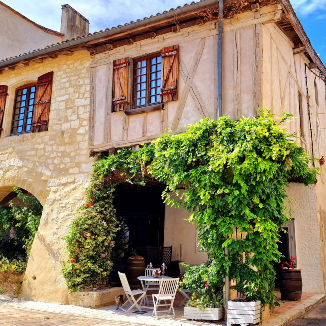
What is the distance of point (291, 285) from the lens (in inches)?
267

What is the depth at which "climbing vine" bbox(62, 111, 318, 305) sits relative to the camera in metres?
5.14

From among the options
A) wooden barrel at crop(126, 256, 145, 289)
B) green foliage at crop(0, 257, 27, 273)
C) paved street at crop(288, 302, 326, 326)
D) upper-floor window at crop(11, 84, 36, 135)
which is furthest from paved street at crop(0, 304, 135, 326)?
upper-floor window at crop(11, 84, 36, 135)

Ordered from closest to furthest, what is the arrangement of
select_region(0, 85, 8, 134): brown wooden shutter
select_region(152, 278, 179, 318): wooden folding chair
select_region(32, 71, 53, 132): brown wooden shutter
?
select_region(152, 278, 179, 318): wooden folding chair
select_region(32, 71, 53, 132): brown wooden shutter
select_region(0, 85, 8, 134): brown wooden shutter

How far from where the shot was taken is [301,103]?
8.48 meters

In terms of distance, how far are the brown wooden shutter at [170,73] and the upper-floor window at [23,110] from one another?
3.74 meters

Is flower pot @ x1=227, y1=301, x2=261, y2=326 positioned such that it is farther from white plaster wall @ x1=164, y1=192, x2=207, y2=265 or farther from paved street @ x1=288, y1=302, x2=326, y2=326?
white plaster wall @ x1=164, y1=192, x2=207, y2=265

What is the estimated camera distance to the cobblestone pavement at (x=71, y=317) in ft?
17.3

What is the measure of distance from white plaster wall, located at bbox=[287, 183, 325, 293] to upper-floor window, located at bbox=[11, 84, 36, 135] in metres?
6.27

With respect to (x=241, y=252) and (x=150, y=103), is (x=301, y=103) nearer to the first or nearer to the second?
(x=150, y=103)

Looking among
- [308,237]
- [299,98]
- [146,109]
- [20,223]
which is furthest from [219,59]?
[20,223]

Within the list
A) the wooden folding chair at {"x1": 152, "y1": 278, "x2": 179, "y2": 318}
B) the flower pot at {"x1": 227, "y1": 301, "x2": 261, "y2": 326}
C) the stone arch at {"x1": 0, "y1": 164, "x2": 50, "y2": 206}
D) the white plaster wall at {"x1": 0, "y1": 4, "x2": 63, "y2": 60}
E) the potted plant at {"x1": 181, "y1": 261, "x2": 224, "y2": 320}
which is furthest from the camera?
the white plaster wall at {"x1": 0, "y1": 4, "x2": 63, "y2": 60}

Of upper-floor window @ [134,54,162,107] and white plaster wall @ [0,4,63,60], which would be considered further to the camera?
white plaster wall @ [0,4,63,60]

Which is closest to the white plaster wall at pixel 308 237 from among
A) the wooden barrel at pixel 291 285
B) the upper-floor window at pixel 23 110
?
the wooden barrel at pixel 291 285

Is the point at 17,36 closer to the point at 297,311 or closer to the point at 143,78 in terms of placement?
the point at 143,78
